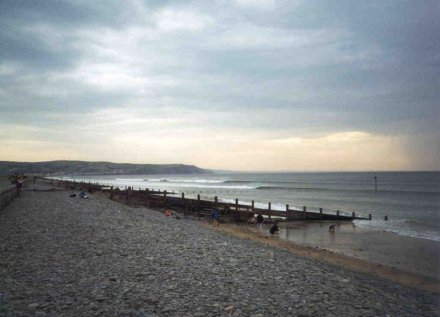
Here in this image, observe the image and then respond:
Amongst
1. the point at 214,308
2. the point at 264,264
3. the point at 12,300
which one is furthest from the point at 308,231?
the point at 12,300

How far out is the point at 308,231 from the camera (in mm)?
27172

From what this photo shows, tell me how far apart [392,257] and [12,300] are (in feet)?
57.8

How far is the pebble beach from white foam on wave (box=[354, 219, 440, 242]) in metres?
15.6

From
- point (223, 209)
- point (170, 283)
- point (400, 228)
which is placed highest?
point (170, 283)

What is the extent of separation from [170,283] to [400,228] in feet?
85.3

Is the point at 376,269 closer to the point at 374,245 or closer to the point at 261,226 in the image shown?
the point at 374,245

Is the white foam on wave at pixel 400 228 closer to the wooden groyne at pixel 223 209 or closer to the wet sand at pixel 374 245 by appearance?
the wet sand at pixel 374 245

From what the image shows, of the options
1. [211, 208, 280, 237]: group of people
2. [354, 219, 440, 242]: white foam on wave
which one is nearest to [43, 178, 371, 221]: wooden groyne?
[354, 219, 440, 242]: white foam on wave

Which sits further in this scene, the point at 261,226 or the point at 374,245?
the point at 261,226

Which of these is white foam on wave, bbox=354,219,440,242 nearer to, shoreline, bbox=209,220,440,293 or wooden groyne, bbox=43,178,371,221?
wooden groyne, bbox=43,178,371,221

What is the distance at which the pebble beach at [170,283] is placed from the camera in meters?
7.04

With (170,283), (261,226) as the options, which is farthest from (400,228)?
(170,283)

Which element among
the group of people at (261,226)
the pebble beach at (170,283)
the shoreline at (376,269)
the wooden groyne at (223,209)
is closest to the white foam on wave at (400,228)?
the wooden groyne at (223,209)

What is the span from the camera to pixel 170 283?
855 centimetres
